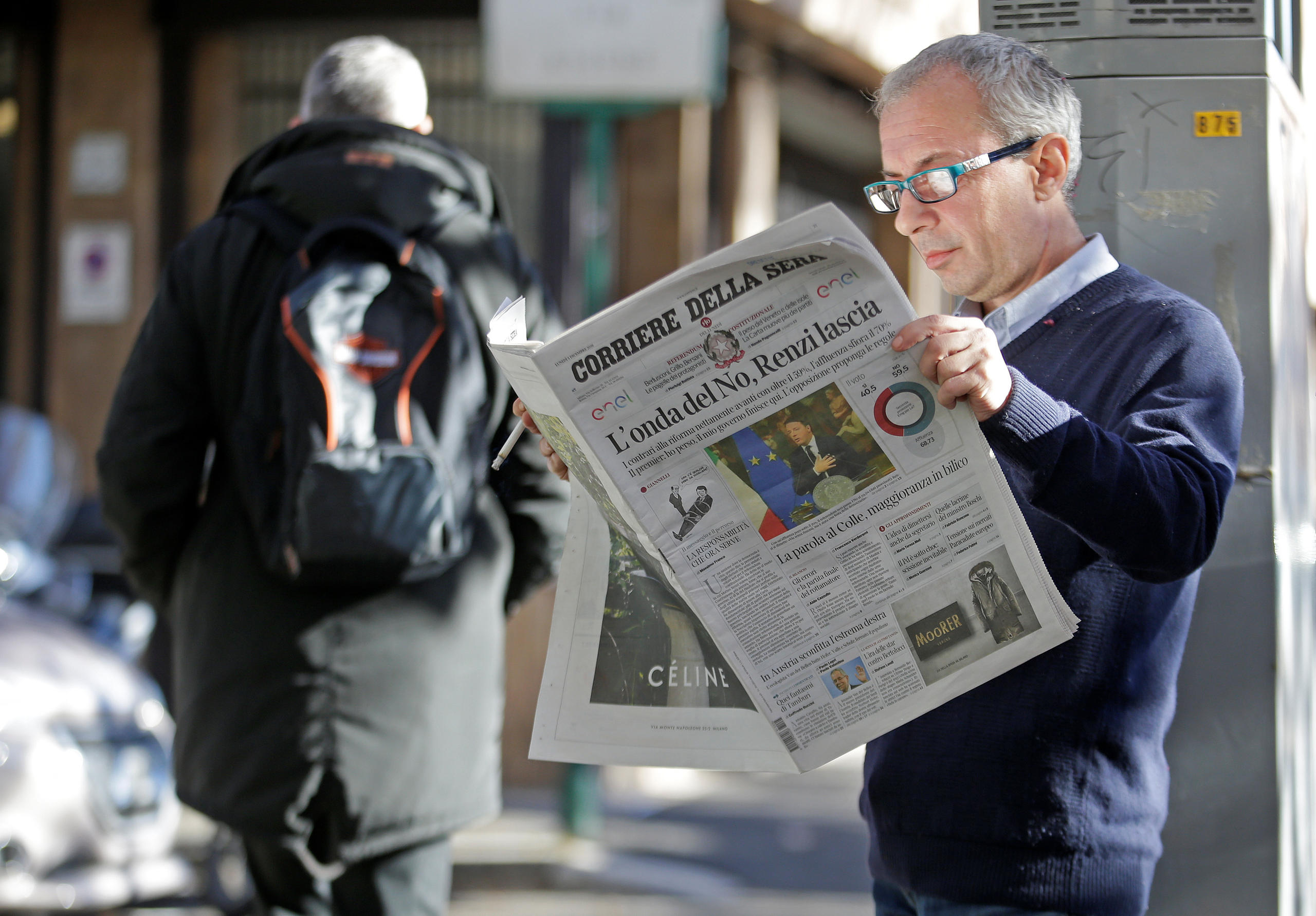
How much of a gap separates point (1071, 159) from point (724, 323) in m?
0.56

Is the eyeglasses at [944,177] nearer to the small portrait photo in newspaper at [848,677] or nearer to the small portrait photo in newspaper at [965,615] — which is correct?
the small portrait photo in newspaper at [965,615]

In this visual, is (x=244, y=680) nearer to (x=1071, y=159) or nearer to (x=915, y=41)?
(x=1071, y=159)

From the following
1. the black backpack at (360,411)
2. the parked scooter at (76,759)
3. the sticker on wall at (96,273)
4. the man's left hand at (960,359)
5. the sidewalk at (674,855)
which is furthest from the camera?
the sticker on wall at (96,273)

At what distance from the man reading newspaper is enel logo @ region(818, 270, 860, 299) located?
0.94 ft

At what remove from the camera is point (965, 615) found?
154 centimetres

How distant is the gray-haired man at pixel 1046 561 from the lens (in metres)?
Result: 1.64

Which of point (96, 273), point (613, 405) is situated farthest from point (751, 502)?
point (96, 273)

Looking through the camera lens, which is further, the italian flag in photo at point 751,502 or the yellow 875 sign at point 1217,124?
the yellow 875 sign at point 1217,124

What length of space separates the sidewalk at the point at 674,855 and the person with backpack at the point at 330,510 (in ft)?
8.01

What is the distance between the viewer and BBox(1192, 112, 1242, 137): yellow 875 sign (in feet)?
6.93

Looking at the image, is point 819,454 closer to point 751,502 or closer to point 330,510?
point 751,502

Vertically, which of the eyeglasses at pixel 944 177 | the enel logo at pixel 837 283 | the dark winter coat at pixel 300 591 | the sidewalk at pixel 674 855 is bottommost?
the sidewalk at pixel 674 855

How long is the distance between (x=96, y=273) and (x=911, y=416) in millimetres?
6388

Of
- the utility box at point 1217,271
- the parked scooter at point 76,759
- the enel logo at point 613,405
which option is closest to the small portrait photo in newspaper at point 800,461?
the enel logo at point 613,405
